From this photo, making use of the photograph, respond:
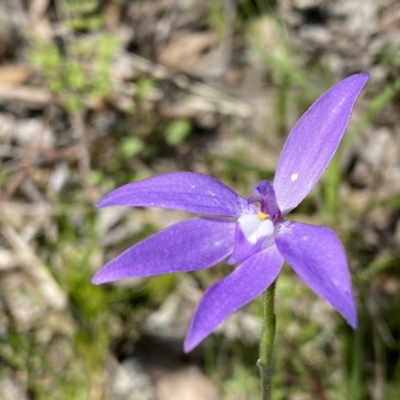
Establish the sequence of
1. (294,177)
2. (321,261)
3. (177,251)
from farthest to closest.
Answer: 1. (294,177)
2. (177,251)
3. (321,261)

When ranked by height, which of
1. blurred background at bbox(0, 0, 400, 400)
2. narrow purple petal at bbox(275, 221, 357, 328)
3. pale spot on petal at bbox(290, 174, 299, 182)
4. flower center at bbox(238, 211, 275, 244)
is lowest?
blurred background at bbox(0, 0, 400, 400)

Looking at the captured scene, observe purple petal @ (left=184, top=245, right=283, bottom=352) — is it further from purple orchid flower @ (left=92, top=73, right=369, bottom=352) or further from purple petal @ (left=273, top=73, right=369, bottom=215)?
purple petal @ (left=273, top=73, right=369, bottom=215)

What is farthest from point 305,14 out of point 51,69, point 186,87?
point 51,69

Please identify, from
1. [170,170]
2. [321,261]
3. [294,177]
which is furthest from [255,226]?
[170,170]

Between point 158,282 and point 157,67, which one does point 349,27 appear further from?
point 158,282

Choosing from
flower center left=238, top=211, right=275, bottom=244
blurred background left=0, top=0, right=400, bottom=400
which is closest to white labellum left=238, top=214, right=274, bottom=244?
flower center left=238, top=211, right=275, bottom=244

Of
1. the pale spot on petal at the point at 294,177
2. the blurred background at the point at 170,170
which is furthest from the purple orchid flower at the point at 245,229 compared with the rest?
the blurred background at the point at 170,170

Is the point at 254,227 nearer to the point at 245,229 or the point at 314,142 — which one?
the point at 245,229
